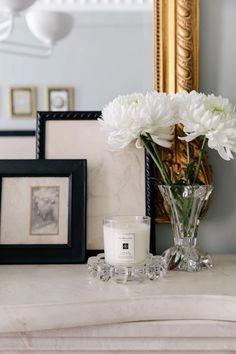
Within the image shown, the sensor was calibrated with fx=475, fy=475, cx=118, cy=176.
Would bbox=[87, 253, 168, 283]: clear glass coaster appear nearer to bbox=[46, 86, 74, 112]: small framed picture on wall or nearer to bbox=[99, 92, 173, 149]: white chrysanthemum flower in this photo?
bbox=[99, 92, 173, 149]: white chrysanthemum flower

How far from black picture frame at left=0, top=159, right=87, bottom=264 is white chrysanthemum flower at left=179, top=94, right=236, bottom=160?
0.25m

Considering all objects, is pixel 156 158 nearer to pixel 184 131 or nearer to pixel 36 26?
pixel 184 131

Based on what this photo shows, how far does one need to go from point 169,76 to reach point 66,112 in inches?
9.9

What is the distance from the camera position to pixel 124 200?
106 cm

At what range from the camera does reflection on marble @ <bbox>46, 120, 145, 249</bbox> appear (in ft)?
3.47

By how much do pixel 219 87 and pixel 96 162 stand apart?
34 centimetres

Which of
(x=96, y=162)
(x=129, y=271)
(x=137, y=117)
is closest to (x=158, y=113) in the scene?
(x=137, y=117)

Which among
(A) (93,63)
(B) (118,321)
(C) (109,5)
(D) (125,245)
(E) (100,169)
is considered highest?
(C) (109,5)

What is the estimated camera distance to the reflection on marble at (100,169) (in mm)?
1059

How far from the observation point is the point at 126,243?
0.88 m

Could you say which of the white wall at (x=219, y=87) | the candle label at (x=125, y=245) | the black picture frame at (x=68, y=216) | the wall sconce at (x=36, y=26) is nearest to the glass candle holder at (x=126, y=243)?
the candle label at (x=125, y=245)

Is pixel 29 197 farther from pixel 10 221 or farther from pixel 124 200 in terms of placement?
pixel 124 200

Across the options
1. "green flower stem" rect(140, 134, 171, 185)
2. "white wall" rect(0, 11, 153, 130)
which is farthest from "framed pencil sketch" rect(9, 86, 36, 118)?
"green flower stem" rect(140, 134, 171, 185)

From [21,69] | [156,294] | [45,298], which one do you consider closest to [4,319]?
[45,298]
